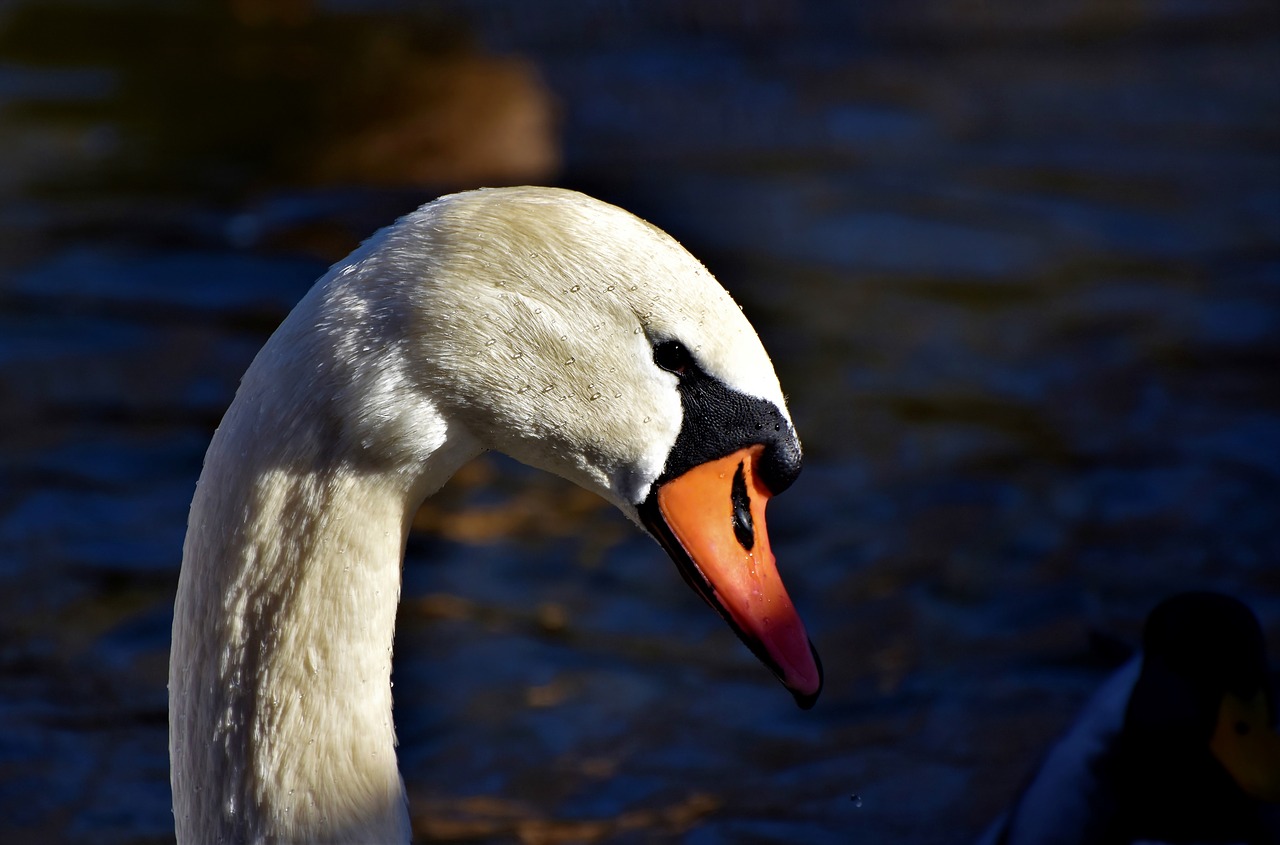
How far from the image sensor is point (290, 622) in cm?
268

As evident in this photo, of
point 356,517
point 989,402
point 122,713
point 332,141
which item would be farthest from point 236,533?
point 332,141

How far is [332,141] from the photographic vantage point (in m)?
8.16

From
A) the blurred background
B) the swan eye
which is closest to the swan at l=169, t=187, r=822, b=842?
the swan eye

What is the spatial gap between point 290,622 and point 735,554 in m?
0.73

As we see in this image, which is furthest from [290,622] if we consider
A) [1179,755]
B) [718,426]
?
[1179,755]

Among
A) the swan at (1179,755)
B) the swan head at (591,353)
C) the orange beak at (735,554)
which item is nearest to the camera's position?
the swan head at (591,353)

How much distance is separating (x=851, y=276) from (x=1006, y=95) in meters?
2.09

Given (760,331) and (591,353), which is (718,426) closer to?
(591,353)

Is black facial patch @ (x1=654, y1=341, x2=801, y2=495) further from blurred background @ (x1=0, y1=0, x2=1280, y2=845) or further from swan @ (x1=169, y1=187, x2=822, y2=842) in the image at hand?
blurred background @ (x1=0, y1=0, x2=1280, y2=845)

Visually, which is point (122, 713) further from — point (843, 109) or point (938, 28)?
point (938, 28)

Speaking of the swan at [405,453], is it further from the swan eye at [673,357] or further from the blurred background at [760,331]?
the blurred background at [760,331]

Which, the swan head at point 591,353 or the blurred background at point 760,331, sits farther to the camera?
the blurred background at point 760,331

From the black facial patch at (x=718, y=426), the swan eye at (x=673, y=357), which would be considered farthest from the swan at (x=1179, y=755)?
the swan eye at (x=673, y=357)

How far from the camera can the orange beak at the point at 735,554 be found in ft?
9.09
